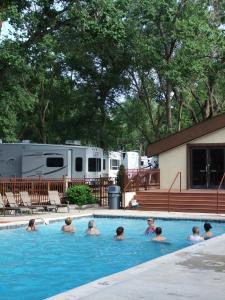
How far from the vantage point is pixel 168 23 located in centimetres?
Answer: 3438

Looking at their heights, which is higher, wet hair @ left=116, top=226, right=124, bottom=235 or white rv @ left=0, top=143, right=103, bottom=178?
white rv @ left=0, top=143, right=103, bottom=178

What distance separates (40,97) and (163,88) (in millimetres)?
10801

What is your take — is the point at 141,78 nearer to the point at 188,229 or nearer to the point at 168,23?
the point at 168,23

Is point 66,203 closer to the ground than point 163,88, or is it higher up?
closer to the ground

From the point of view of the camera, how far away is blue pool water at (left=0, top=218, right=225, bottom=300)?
37.5 ft

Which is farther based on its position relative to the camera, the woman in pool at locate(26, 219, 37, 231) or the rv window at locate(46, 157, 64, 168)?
the rv window at locate(46, 157, 64, 168)

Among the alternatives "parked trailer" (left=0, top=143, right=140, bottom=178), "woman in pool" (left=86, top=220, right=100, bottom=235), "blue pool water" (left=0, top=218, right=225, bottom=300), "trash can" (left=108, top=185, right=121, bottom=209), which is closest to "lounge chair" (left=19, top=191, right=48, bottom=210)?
"blue pool water" (left=0, top=218, right=225, bottom=300)

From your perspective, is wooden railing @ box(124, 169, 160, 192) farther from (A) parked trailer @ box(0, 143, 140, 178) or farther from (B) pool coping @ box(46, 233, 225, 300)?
(B) pool coping @ box(46, 233, 225, 300)

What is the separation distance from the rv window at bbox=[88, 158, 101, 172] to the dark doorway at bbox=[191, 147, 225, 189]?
7.96m

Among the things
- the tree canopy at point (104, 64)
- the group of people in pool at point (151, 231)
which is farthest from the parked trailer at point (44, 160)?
the group of people in pool at point (151, 231)

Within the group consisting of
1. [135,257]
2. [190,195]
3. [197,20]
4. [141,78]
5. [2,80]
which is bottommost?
[135,257]

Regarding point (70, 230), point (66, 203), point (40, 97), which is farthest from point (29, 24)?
point (40, 97)

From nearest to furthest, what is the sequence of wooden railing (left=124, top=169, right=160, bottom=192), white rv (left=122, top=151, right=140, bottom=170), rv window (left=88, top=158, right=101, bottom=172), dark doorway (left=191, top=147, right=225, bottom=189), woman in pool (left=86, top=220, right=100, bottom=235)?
woman in pool (left=86, top=220, right=100, bottom=235)
wooden railing (left=124, top=169, right=160, bottom=192)
dark doorway (left=191, top=147, right=225, bottom=189)
rv window (left=88, top=158, right=101, bottom=172)
white rv (left=122, top=151, right=140, bottom=170)

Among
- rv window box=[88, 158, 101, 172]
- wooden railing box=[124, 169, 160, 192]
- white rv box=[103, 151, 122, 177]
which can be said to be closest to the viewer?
wooden railing box=[124, 169, 160, 192]
